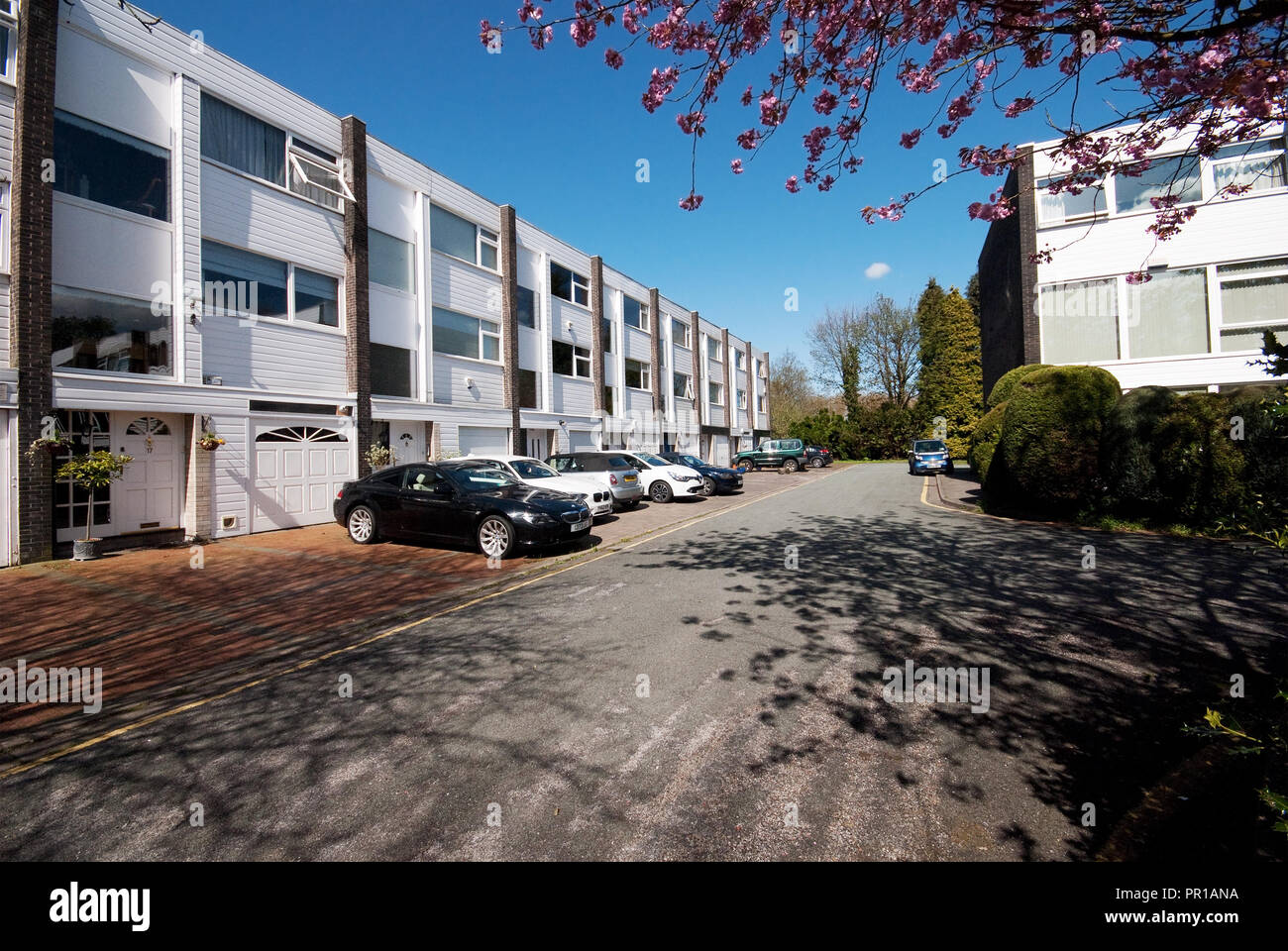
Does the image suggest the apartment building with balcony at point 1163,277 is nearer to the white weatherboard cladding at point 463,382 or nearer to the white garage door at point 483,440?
the white weatherboard cladding at point 463,382

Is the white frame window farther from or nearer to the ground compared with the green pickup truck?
farther from the ground

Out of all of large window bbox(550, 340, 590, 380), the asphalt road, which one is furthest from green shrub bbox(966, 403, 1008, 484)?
large window bbox(550, 340, 590, 380)

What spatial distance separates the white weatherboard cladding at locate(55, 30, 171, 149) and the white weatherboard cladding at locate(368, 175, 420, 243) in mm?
4696

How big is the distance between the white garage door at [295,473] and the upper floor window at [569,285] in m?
11.9

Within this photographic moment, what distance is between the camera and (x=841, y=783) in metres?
3.03

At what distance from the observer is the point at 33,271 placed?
928cm

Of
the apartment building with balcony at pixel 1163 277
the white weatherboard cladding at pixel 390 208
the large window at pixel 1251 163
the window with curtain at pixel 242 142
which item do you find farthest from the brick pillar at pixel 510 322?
the large window at pixel 1251 163

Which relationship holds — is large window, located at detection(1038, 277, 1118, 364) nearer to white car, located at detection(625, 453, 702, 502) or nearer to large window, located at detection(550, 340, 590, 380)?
white car, located at detection(625, 453, 702, 502)

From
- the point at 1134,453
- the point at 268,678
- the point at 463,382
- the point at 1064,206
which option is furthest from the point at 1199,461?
the point at 463,382

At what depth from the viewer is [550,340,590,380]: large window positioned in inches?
921

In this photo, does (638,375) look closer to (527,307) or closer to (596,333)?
(596,333)

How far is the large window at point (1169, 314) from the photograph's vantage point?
16531 millimetres

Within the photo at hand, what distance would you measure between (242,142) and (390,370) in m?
5.65
